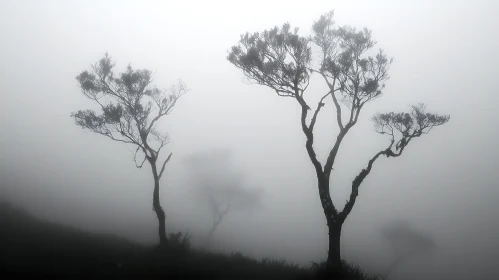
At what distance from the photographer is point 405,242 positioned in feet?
145

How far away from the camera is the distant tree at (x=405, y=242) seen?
142 ft

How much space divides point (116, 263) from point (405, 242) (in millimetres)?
44156

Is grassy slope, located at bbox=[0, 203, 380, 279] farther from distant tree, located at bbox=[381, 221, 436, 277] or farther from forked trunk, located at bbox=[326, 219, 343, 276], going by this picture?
distant tree, located at bbox=[381, 221, 436, 277]

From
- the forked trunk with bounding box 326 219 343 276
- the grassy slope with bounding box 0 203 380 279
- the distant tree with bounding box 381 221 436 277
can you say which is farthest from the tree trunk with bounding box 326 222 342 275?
the distant tree with bounding box 381 221 436 277

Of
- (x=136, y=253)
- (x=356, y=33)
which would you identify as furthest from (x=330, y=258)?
(x=356, y=33)

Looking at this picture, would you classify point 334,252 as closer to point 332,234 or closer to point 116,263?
point 332,234

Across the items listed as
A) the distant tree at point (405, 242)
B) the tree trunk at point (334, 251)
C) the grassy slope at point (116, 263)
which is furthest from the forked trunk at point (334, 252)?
the distant tree at point (405, 242)

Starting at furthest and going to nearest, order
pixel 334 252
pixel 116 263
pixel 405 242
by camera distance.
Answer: pixel 405 242
pixel 334 252
pixel 116 263

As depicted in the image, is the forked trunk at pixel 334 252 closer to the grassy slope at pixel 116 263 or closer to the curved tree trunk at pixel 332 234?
the curved tree trunk at pixel 332 234

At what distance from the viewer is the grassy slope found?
11.7 meters

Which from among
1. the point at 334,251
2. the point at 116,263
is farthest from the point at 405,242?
the point at 116,263

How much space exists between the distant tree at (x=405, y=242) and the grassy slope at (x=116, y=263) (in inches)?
1425

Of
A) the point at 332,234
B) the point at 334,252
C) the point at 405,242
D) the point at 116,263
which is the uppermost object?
the point at 405,242

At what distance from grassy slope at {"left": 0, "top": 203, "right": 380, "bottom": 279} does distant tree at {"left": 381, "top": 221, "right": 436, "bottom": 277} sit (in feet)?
119
